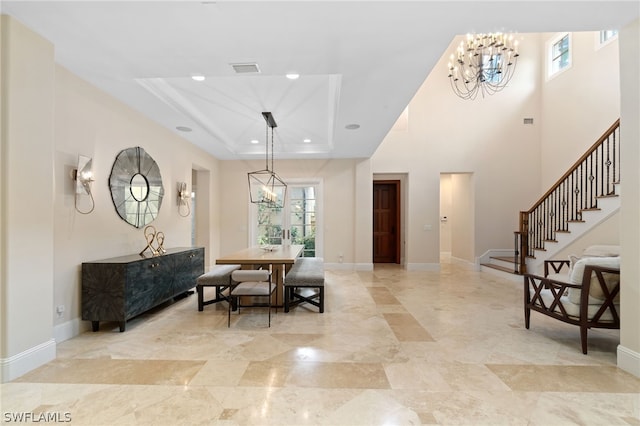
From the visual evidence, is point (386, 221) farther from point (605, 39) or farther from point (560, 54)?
point (605, 39)

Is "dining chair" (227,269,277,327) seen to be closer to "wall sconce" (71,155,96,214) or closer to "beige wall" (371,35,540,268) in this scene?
"wall sconce" (71,155,96,214)

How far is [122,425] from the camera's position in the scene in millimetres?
1758

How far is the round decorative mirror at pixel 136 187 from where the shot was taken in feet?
12.4

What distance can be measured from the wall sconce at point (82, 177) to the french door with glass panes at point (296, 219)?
175 inches

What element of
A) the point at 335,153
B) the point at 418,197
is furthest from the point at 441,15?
the point at 418,197

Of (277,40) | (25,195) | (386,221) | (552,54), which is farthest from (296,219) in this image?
(552,54)

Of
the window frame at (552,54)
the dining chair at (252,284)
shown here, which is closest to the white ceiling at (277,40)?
the dining chair at (252,284)

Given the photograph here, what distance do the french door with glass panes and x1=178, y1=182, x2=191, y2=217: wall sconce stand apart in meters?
2.13

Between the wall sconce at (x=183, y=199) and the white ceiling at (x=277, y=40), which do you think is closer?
the white ceiling at (x=277, y=40)

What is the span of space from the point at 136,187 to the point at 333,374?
143 inches

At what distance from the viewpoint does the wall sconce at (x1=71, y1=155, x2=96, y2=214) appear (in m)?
3.11

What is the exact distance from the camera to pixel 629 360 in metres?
2.37

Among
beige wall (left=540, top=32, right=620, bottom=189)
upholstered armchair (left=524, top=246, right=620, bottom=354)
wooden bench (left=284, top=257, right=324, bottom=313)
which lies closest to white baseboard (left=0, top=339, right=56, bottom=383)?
wooden bench (left=284, top=257, right=324, bottom=313)

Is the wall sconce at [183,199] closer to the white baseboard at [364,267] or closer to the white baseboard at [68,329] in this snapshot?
the white baseboard at [68,329]
